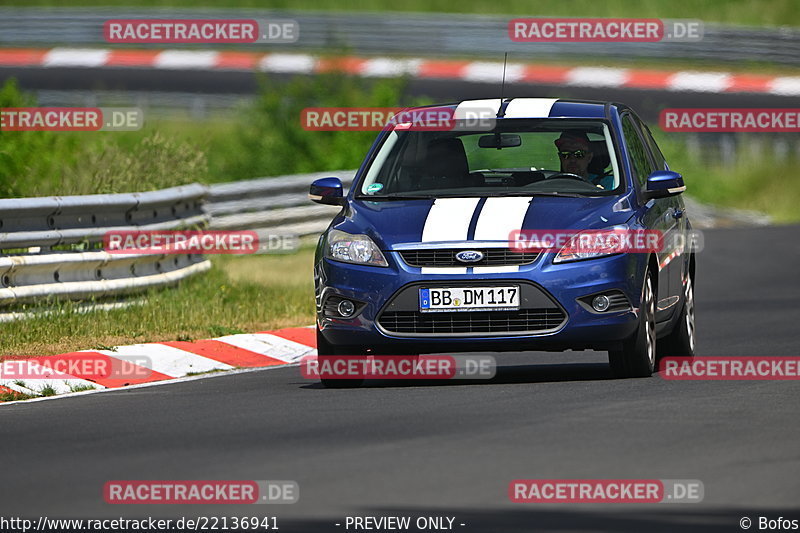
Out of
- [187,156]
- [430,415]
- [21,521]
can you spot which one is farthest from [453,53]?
[21,521]

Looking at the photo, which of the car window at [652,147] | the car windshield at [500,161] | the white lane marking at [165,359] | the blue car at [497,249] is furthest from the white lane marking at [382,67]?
the blue car at [497,249]

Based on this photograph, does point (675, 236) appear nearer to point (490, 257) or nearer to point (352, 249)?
point (490, 257)

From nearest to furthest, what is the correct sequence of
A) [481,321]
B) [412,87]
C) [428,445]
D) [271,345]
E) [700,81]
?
[428,445]
[481,321]
[271,345]
[700,81]
[412,87]

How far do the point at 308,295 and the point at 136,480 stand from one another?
9.31 m

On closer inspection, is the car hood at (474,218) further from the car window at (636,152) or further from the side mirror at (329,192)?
the car window at (636,152)

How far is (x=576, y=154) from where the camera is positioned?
38.1 ft

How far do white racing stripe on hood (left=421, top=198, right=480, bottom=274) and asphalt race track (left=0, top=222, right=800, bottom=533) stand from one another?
0.71 metres

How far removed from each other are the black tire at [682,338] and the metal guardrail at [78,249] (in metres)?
4.39

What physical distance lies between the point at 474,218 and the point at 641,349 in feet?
4.19

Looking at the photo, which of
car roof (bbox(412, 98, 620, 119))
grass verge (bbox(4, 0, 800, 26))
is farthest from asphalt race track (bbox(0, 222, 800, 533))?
grass verge (bbox(4, 0, 800, 26))

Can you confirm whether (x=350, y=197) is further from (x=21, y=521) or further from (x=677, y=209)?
(x=21, y=521)

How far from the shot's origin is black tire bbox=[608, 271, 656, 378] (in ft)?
35.6

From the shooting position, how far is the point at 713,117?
1309 inches

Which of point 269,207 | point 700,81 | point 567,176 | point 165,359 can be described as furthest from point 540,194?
point 700,81
